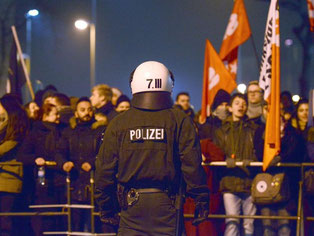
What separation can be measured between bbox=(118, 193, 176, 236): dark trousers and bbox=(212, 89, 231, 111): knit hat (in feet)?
17.7

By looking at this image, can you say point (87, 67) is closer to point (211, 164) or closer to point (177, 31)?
point (177, 31)

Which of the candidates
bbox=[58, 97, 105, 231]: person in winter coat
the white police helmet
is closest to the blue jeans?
bbox=[58, 97, 105, 231]: person in winter coat

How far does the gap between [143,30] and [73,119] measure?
1783cm

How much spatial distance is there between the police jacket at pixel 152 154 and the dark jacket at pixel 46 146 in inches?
160

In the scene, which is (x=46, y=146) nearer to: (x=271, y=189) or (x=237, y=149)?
(x=237, y=149)

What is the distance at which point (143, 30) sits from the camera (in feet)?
96.4

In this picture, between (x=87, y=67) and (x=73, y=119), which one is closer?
(x=73, y=119)

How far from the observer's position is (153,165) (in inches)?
289

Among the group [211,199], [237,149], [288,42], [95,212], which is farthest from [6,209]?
[288,42]

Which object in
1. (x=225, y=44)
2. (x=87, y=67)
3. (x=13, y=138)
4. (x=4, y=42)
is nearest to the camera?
(x=13, y=138)

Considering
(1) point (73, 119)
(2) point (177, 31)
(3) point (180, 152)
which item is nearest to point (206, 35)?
(2) point (177, 31)

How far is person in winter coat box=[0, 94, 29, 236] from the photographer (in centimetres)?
1130

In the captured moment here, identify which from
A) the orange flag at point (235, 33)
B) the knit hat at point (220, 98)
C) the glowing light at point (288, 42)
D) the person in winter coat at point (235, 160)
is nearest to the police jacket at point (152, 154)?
the person in winter coat at point (235, 160)

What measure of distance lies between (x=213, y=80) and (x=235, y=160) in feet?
7.09
